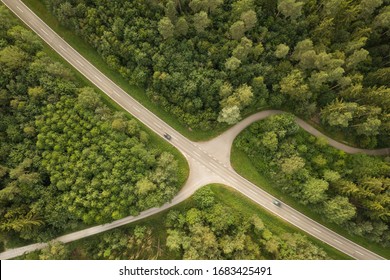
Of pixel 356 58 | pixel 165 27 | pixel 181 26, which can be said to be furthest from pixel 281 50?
pixel 165 27

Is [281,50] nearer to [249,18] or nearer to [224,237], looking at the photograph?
[249,18]

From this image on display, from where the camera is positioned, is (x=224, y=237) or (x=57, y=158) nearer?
(x=57, y=158)

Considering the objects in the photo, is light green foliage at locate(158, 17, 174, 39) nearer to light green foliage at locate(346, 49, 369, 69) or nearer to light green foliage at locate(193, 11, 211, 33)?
light green foliage at locate(193, 11, 211, 33)

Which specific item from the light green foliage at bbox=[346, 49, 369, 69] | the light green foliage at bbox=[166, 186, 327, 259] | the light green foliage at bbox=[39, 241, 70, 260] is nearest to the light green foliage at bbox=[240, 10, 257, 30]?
the light green foliage at bbox=[346, 49, 369, 69]

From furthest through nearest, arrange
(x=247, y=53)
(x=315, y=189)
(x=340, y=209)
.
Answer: (x=247, y=53), (x=315, y=189), (x=340, y=209)

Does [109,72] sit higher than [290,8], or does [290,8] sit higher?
[290,8]

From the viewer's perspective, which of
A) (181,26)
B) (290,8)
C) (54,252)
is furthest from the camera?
(181,26)

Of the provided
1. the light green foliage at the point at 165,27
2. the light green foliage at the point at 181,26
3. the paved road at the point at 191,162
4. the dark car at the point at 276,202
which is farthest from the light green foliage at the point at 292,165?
the light green foliage at the point at 165,27
